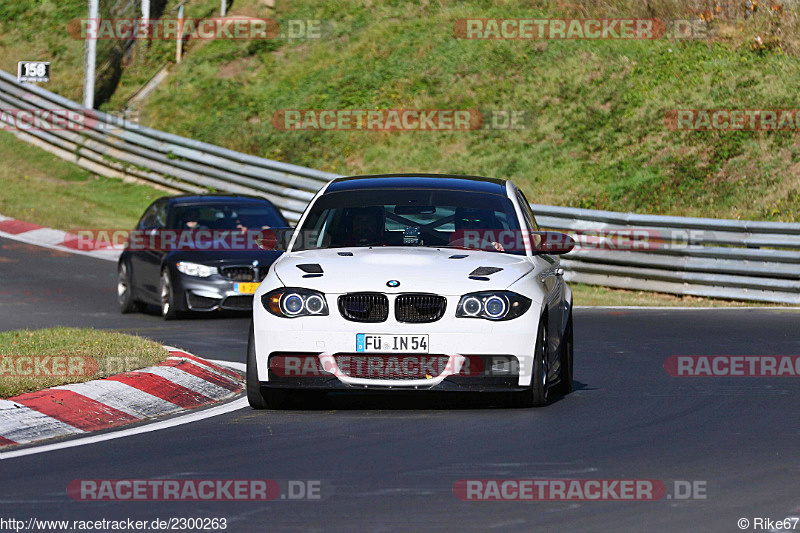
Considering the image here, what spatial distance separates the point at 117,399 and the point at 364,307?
5.73 ft

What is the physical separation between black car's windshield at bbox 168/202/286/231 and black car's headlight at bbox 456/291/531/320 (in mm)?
10064

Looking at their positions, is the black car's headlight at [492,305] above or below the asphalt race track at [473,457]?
above

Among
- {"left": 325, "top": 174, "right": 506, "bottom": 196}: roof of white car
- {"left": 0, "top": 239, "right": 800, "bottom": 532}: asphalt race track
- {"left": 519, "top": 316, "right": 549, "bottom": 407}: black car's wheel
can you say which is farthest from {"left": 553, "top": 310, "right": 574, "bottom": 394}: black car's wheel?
{"left": 325, "top": 174, "right": 506, "bottom": 196}: roof of white car

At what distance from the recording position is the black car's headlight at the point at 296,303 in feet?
31.6

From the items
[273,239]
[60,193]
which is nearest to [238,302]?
[273,239]

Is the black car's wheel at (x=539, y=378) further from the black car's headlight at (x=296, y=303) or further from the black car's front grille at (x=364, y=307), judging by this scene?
the black car's headlight at (x=296, y=303)

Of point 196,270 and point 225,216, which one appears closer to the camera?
point 196,270

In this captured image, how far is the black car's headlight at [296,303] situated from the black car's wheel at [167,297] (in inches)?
335

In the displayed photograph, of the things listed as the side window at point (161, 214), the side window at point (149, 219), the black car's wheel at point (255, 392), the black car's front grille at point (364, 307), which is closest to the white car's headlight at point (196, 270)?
the side window at point (161, 214)

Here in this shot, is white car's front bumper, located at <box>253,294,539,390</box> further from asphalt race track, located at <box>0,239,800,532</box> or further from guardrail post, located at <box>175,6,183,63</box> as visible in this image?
guardrail post, located at <box>175,6,183,63</box>

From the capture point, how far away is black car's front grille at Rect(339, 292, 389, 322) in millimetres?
9570

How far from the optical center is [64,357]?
1103 cm
